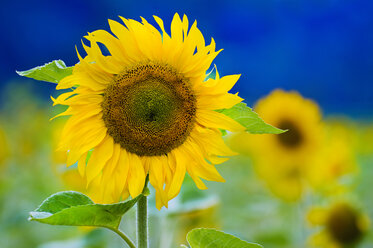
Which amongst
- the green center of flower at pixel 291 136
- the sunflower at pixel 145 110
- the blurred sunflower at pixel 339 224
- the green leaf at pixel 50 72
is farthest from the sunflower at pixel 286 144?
the green leaf at pixel 50 72

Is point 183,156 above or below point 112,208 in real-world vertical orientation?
above

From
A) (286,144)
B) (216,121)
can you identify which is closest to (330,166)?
(286,144)

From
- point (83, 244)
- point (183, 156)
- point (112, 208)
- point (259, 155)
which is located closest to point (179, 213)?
point (83, 244)

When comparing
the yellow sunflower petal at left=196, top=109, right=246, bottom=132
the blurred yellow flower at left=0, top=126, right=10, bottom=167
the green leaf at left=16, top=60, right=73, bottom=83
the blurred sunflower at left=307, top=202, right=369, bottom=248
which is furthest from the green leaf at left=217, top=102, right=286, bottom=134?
the blurred yellow flower at left=0, top=126, right=10, bottom=167

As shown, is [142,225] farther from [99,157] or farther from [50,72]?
[50,72]

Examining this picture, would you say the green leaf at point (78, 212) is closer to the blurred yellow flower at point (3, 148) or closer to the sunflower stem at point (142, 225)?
the sunflower stem at point (142, 225)

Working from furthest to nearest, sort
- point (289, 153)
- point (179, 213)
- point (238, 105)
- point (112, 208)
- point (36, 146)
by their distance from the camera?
point (36, 146) < point (289, 153) < point (179, 213) < point (238, 105) < point (112, 208)

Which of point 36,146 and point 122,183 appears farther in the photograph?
point 36,146

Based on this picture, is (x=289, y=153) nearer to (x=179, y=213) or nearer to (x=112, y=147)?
(x=179, y=213)
